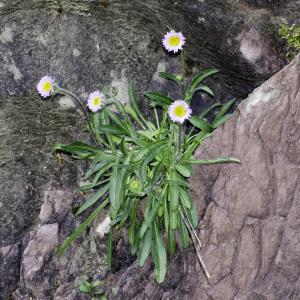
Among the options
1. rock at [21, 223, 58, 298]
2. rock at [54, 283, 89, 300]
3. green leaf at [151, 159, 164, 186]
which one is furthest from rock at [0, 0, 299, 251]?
green leaf at [151, 159, 164, 186]

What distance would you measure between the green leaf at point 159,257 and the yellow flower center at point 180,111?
2.79 feet

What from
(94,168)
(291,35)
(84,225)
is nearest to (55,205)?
(84,225)

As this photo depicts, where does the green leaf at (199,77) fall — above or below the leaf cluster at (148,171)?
above

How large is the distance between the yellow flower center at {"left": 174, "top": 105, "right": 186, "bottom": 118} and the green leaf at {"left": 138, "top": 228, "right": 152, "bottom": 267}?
0.90 metres

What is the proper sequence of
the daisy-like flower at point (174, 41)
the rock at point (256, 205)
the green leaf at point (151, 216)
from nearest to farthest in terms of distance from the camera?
the rock at point (256, 205) → the daisy-like flower at point (174, 41) → the green leaf at point (151, 216)

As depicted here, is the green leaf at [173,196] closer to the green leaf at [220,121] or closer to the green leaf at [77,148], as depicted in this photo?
the green leaf at [220,121]

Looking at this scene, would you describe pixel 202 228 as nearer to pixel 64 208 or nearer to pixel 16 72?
pixel 64 208

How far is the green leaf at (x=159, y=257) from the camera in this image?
3639 mm

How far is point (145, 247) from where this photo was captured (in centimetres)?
373

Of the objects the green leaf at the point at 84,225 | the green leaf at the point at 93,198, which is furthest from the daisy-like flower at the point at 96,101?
the green leaf at the point at 84,225

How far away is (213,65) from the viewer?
4.01 metres

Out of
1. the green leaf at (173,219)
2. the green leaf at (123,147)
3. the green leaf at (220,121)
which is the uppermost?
the green leaf at (220,121)

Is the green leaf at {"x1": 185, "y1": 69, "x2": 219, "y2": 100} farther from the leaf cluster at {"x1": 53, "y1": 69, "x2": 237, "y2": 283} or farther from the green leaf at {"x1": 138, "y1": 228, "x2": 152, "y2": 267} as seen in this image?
the green leaf at {"x1": 138, "y1": 228, "x2": 152, "y2": 267}

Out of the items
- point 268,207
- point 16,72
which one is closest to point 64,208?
point 16,72
